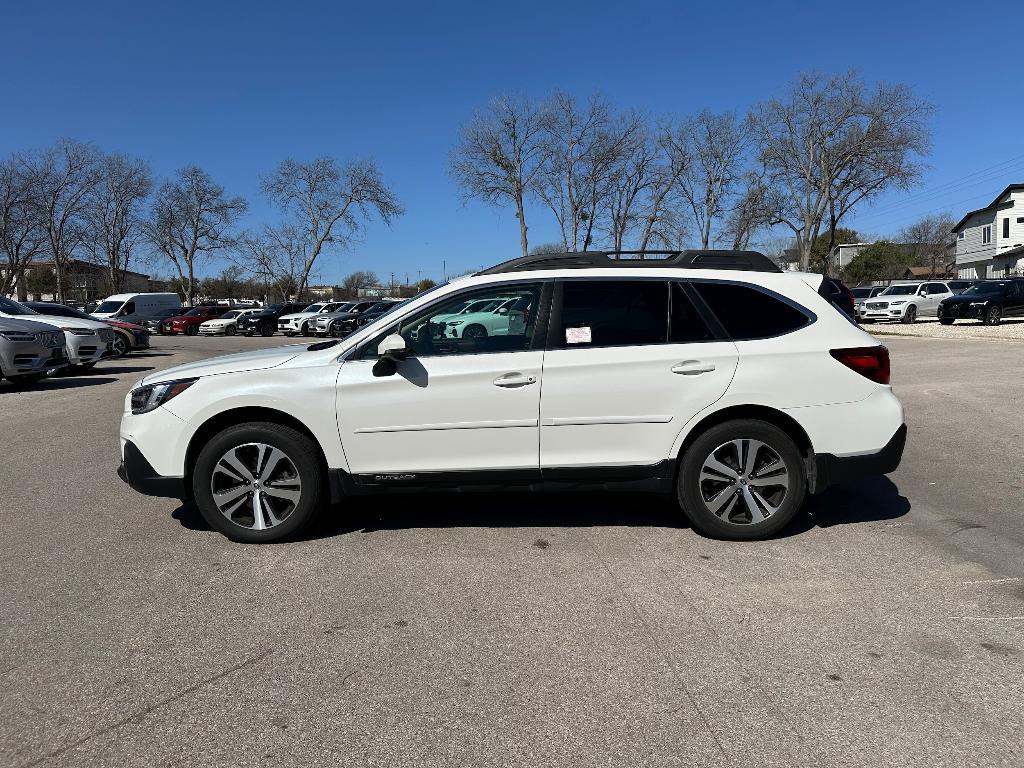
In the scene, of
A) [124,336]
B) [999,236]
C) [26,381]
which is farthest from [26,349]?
[999,236]

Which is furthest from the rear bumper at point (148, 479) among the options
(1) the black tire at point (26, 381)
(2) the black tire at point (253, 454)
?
(1) the black tire at point (26, 381)

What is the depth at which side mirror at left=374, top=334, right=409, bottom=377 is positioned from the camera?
447 centimetres

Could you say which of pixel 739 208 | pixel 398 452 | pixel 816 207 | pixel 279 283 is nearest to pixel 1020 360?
pixel 398 452

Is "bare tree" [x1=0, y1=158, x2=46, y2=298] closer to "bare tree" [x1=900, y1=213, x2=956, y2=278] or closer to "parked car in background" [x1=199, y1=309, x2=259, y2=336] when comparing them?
"parked car in background" [x1=199, y1=309, x2=259, y2=336]

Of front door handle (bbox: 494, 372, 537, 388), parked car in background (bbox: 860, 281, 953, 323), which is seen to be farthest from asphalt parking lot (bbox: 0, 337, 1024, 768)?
parked car in background (bbox: 860, 281, 953, 323)

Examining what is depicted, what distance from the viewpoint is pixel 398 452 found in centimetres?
462

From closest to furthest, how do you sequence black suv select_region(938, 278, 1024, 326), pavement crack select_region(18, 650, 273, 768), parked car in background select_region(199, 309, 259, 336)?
pavement crack select_region(18, 650, 273, 768)
black suv select_region(938, 278, 1024, 326)
parked car in background select_region(199, 309, 259, 336)

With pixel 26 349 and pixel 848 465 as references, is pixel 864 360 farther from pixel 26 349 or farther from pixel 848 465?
pixel 26 349

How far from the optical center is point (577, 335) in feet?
15.4

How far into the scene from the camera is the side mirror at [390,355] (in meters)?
4.47

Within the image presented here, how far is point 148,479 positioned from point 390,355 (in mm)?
1767

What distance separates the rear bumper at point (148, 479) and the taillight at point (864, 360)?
4227mm

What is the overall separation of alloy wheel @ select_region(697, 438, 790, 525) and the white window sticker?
3.48 ft

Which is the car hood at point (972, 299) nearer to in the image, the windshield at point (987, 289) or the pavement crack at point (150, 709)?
the windshield at point (987, 289)
